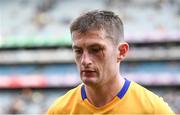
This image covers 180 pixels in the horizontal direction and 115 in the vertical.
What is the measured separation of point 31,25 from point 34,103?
487cm

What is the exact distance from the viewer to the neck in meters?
2.51

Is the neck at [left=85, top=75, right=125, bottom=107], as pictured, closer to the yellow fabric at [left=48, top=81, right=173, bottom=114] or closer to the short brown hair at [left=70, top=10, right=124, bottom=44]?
the yellow fabric at [left=48, top=81, right=173, bottom=114]

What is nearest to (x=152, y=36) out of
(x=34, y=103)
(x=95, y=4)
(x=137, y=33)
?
(x=137, y=33)

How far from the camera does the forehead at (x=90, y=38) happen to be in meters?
2.35

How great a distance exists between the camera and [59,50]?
2019cm

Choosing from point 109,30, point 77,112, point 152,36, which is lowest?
point 152,36

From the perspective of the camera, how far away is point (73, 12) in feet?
71.5

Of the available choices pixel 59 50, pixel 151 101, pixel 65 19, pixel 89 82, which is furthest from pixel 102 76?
pixel 65 19

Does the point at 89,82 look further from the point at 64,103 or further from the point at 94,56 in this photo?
the point at 64,103

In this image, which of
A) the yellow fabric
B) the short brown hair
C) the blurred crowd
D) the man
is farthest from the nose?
the blurred crowd

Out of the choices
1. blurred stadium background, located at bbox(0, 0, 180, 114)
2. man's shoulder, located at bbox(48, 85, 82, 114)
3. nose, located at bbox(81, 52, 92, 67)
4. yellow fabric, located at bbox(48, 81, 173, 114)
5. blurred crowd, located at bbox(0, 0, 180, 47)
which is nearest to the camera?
nose, located at bbox(81, 52, 92, 67)

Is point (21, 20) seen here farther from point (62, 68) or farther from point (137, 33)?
point (137, 33)

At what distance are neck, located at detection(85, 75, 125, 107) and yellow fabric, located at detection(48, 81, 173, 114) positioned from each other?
0.02 m

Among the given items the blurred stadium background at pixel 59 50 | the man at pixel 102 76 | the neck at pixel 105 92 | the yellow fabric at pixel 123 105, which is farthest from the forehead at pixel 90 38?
the blurred stadium background at pixel 59 50
